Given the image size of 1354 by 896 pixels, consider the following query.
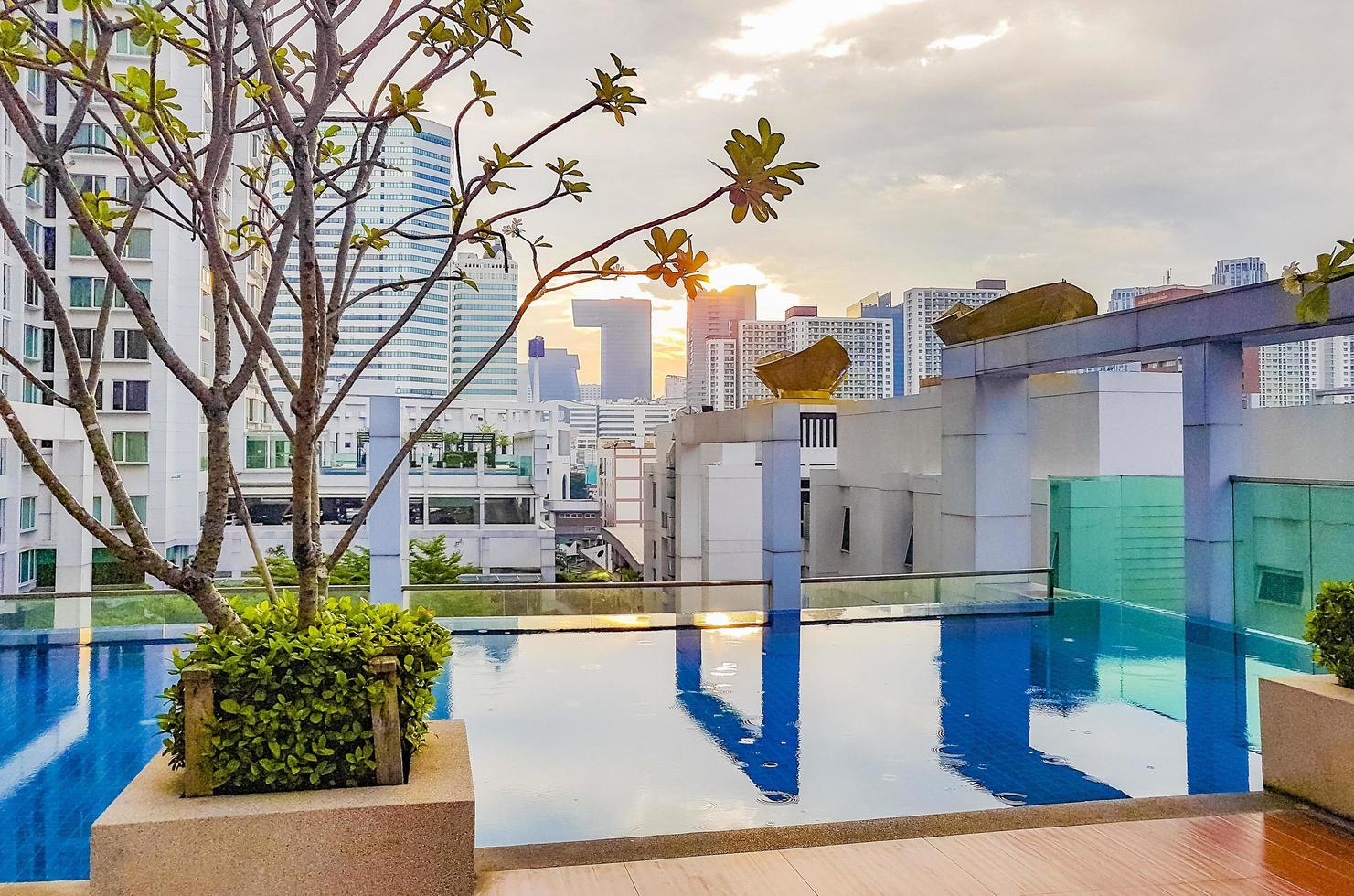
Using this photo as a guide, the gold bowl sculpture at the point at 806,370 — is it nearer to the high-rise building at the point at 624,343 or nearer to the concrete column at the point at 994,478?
the concrete column at the point at 994,478

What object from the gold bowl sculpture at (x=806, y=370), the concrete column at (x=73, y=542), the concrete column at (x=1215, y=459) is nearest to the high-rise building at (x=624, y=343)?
the gold bowl sculpture at (x=806, y=370)

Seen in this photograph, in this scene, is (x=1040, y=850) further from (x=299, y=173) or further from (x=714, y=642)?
(x=714, y=642)

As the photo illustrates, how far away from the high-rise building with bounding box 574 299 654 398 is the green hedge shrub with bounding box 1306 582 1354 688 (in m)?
142

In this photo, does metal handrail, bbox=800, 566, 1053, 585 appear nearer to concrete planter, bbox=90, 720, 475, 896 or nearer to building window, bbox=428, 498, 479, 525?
concrete planter, bbox=90, 720, 475, 896

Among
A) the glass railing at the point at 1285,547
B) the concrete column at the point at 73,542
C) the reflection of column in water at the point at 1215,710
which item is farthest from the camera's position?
the concrete column at the point at 73,542

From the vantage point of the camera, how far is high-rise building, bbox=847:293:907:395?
1740 inches

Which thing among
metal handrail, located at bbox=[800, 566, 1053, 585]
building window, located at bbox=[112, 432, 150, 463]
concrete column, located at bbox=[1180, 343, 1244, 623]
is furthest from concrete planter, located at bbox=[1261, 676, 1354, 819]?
building window, located at bbox=[112, 432, 150, 463]

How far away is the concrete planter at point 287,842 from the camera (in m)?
2.47

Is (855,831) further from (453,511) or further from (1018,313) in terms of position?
(453,511)

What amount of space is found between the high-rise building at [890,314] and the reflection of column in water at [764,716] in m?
33.3

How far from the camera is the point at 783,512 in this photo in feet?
35.2

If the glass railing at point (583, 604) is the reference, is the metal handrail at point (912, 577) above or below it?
above

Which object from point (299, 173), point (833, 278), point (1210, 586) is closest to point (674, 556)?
point (833, 278)

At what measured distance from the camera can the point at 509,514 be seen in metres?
36.0
